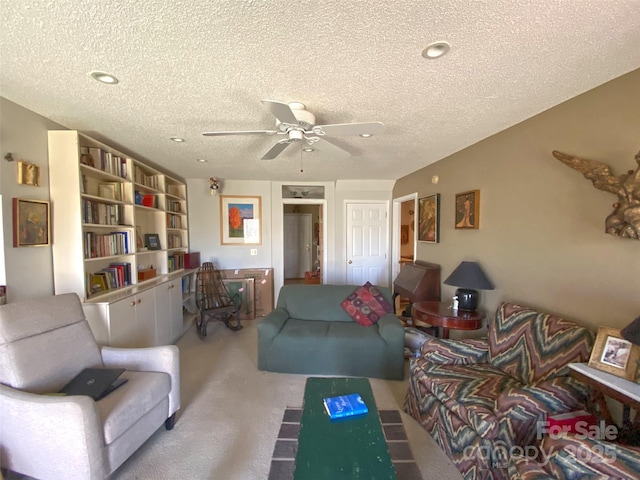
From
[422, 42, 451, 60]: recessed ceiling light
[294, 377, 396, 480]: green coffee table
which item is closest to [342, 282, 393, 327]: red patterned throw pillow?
[294, 377, 396, 480]: green coffee table

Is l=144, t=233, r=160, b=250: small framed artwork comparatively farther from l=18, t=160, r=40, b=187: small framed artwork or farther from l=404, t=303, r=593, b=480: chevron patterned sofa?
l=404, t=303, r=593, b=480: chevron patterned sofa

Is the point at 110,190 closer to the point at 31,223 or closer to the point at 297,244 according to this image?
the point at 31,223

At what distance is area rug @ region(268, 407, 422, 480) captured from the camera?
160 cm

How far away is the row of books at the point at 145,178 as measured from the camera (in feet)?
10.4

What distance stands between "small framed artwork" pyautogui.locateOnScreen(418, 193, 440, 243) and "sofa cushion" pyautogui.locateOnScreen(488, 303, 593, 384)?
59.2 inches

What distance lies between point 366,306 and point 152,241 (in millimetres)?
2829

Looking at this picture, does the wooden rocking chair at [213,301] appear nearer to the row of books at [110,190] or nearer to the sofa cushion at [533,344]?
the row of books at [110,190]

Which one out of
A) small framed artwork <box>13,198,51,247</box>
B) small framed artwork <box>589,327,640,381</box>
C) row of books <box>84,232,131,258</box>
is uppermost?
small framed artwork <box>13,198,51,247</box>

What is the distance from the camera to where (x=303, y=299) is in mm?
3164

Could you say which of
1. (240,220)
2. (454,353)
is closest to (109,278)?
(240,220)

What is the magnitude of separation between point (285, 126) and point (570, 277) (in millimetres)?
2190

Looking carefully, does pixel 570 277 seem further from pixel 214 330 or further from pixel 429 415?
pixel 214 330

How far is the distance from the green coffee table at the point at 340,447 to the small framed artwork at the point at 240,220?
3.54m

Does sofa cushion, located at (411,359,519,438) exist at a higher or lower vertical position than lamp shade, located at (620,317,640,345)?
lower
